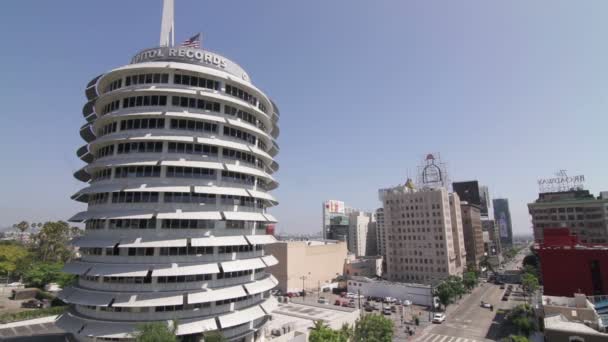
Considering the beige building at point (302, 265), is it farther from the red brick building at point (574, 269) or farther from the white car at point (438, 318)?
the red brick building at point (574, 269)

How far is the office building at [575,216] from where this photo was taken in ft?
459

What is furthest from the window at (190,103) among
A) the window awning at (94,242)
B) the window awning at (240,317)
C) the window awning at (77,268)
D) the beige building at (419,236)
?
the beige building at (419,236)

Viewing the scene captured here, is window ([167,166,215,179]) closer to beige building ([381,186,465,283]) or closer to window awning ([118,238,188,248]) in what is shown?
window awning ([118,238,188,248])

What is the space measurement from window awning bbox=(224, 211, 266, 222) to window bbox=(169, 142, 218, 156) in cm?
859

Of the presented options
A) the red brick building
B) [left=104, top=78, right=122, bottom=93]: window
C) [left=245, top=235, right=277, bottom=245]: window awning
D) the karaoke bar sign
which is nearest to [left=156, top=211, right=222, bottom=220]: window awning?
[left=245, top=235, right=277, bottom=245]: window awning

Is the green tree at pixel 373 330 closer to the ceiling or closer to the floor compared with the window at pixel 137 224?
closer to the floor

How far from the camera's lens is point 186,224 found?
41188 millimetres

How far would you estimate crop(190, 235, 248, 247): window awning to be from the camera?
4019cm

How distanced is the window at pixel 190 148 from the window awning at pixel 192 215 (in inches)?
322

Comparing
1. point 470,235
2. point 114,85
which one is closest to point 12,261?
point 114,85

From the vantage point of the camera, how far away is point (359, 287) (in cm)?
11550

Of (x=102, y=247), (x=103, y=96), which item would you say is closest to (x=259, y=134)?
(x=103, y=96)

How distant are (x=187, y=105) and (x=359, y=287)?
9413 centimetres

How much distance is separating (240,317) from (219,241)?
10279mm
